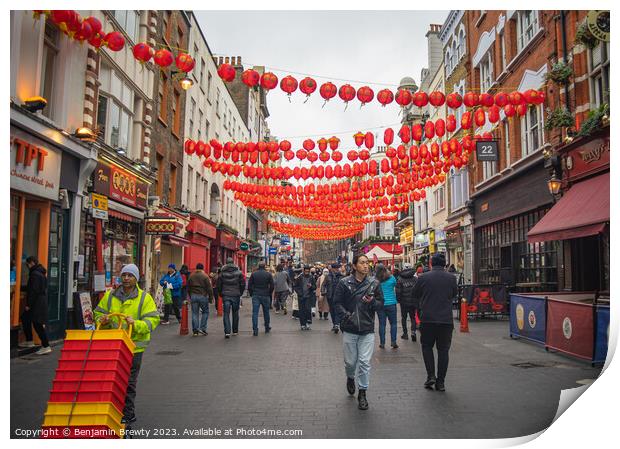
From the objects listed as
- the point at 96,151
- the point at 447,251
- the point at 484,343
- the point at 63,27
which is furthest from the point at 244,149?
the point at 447,251

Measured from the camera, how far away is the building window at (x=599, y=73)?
12.0 m

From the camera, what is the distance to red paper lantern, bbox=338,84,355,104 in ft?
34.5

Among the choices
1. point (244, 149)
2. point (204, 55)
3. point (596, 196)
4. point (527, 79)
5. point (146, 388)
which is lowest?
point (146, 388)

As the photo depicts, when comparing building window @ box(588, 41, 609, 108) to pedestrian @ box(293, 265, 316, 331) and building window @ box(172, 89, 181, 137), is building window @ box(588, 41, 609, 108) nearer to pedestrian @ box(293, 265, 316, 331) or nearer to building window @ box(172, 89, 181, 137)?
pedestrian @ box(293, 265, 316, 331)

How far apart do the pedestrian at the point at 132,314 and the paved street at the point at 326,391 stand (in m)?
0.43

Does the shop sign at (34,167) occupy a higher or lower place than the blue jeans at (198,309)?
higher

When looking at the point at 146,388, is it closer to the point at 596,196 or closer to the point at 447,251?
the point at 596,196

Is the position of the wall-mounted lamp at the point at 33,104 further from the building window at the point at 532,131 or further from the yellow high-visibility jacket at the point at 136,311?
the building window at the point at 532,131

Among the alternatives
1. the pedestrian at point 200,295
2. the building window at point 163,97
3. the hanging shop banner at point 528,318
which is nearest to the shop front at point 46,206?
the pedestrian at point 200,295

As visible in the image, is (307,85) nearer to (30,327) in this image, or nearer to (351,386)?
(351,386)

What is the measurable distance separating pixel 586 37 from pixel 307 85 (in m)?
7.35

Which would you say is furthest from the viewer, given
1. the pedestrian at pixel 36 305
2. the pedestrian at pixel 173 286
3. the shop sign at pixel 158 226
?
the shop sign at pixel 158 226
